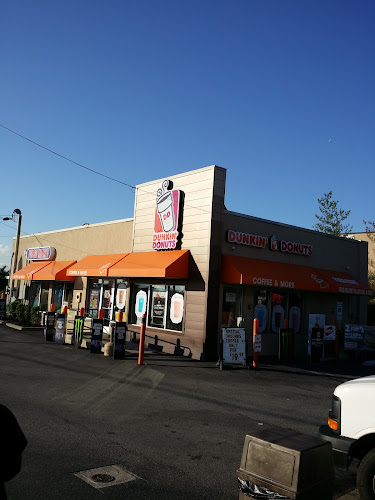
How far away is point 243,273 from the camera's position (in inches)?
602

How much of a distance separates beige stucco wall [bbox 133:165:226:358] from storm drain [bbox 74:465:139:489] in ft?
32.4

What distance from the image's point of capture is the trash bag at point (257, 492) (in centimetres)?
354

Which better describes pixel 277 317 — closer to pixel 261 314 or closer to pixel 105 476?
pixel 261 314

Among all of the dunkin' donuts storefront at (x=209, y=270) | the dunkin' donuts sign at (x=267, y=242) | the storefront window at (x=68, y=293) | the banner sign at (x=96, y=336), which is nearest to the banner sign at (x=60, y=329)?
the dunkin' donuts storefront at (x=209, y=270)

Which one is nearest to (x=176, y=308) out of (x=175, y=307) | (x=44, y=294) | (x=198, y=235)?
(x=175, y=307)

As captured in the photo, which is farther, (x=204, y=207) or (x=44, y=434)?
(x=204, y=207)

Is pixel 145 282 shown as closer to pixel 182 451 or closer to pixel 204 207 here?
pixel 204 207

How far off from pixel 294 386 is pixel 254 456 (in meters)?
8.69

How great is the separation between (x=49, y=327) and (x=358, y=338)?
12.3 metres

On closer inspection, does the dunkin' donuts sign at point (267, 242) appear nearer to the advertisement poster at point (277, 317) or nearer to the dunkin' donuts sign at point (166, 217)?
the dunkin' donuts sign at point (166, 217)

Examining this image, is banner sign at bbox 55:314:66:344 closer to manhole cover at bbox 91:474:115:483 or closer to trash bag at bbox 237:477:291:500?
manhole cover at bbox 91:474:115:483

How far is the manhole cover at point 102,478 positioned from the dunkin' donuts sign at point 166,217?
39.0 ft

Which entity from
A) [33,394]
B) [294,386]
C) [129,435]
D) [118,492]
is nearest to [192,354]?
[294,386]

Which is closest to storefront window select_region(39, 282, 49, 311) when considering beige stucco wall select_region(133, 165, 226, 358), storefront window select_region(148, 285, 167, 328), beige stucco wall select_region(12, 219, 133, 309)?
beige stucco wall select_region(12, 219, 133, 309)
